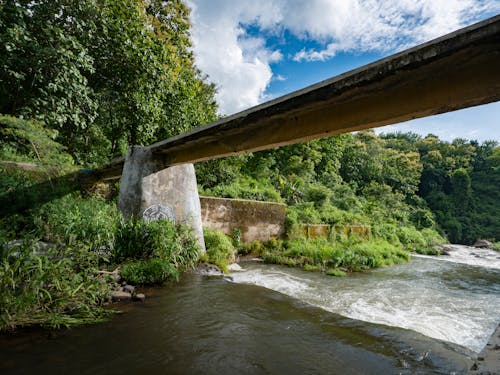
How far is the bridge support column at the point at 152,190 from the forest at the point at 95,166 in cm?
57

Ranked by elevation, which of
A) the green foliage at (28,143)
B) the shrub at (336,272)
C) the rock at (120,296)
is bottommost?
the shrub at (336,272)

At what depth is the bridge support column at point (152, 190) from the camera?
6.08m

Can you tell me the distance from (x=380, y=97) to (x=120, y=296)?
4.24 meters

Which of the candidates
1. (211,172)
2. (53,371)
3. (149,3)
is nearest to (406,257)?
(211,172)

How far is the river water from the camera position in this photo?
2.41 meters

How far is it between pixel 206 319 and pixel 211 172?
31.7ft

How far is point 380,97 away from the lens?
2723 mm

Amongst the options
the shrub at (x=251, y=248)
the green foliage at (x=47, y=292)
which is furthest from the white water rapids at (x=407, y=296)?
the green foliage at (x=47, y=292)

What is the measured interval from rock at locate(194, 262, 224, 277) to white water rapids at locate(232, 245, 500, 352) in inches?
18.9

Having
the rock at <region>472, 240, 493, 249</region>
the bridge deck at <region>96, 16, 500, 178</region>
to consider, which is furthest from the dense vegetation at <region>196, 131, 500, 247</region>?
the bridge deck at <region>96, 16, 500, 178</region>

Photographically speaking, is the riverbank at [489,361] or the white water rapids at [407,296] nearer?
the riverbank at [489,361]

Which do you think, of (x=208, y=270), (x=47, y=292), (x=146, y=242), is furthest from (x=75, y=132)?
(x=47, y=292)

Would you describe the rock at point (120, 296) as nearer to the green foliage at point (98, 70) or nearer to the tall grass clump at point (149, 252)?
the tall grass clump at point (149, 252)

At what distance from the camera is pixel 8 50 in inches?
227
